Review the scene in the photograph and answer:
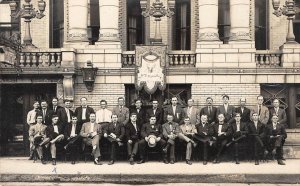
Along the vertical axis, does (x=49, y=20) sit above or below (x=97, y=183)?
above

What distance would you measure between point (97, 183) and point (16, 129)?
603 centimetres

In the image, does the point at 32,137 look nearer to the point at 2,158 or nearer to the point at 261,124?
the point at 2,158

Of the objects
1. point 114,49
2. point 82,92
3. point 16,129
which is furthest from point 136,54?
point 16,129

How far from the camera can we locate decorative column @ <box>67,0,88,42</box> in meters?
19.0

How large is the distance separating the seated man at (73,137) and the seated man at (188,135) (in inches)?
121

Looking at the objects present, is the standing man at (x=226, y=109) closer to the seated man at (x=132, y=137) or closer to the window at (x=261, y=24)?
the seated man at (x=132, y=137)

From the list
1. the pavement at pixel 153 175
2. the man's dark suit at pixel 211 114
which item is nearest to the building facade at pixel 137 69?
the man's dark suit at pixel 211 114

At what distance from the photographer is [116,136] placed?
16.0 metres

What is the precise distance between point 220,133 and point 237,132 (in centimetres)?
50

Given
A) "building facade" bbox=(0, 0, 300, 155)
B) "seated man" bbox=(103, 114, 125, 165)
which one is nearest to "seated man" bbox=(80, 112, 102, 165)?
"seated man" bbox=(103, 114, 125, 165)

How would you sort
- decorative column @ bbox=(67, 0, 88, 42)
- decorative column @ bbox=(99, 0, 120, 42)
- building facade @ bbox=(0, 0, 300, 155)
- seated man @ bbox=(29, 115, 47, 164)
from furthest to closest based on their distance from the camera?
1. decorative column @ bbox=(67, 0, 88, 42)
2. decorative column @ bbox=(99, 0, 120, 42)
3. building facade @ bbox=(0, 0, 300, 155)
4. seated man @ bbox=(29, 115, 47, 164)

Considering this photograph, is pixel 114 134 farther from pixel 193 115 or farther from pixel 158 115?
pixel 193 115

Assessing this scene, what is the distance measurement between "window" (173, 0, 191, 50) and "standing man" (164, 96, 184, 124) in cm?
475

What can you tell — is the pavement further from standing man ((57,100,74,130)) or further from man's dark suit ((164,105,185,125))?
man's dark suit ((164,105,185,125))
